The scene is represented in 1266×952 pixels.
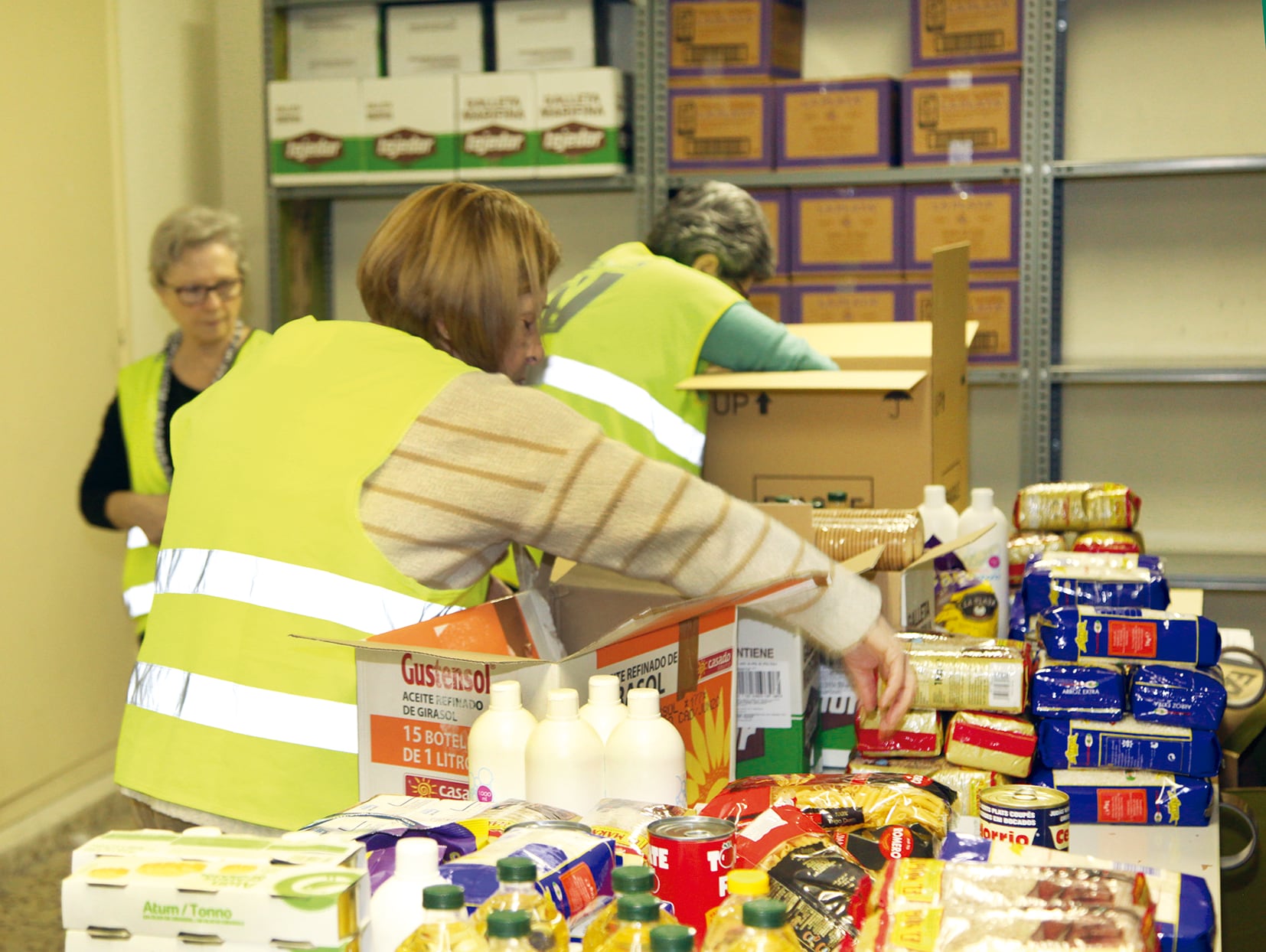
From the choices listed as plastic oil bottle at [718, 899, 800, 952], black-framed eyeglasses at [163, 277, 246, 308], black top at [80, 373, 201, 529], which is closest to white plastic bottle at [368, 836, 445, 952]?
plastic oil bottle at [718, 899, 800, 952]

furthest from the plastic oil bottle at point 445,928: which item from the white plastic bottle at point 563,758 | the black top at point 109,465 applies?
the black top at point 109,465

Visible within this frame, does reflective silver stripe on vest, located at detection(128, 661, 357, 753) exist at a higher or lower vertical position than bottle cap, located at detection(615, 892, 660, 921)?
lower

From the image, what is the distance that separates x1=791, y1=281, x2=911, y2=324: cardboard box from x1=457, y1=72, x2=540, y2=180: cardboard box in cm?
87

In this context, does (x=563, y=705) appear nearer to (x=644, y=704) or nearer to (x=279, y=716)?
(x=644, y=704)

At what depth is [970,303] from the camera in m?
3.48

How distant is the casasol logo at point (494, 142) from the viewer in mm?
3691

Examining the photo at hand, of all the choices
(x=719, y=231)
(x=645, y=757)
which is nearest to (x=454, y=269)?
(x=645, y=757)

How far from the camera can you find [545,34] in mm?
3666

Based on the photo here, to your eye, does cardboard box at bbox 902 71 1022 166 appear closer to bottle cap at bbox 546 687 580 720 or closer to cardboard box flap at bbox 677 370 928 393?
cardboard box flap at bbox 677 370 928 393

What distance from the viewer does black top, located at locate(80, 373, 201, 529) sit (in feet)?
9.00

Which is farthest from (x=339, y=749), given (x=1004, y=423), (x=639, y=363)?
(x=1004, y=423)

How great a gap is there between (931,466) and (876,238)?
1.57 m

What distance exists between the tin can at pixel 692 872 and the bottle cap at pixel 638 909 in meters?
0.15

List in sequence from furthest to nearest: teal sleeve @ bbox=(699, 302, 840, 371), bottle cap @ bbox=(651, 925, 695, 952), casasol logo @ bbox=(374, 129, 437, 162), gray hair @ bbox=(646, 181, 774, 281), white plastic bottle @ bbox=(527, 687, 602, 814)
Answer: casasol logo @ bbox=(374, 129, 437, 162) < gray hair @ bbox=(646, 181, 774, 281) < teal sleeve @ bbox=(699, 302, 840, 371) < white plastic bottle @ bbox=(527, 687, 602, 814) < bottle cap @ bbox=(651, 925, 695, 952)
